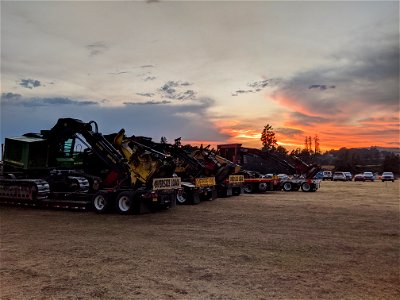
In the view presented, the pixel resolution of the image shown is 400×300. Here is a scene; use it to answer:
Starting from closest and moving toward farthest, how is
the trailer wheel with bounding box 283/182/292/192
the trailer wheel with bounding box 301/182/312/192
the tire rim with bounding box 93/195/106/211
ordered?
→ the tire rim with bounding box 93/195/106/211
the trailer wheel with bounding box 301/182/312/192
the trailer wheel with bounding box 283/182/292/192

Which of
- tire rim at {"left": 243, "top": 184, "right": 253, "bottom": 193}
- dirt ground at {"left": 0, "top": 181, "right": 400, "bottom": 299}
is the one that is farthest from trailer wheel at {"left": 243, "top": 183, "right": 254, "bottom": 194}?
dirt ground at {"left": 0, "top": 181, "right": 400, "bottom": 299}

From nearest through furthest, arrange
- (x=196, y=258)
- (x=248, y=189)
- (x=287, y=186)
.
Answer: (x=196, y=258) < (x=248, y=189) < (x=287, y=186)

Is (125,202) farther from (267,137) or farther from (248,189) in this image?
(267,137)

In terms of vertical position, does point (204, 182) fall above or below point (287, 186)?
above

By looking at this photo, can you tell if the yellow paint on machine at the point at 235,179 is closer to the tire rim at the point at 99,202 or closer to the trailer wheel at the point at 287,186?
the trailer wheel at the point at 287,186

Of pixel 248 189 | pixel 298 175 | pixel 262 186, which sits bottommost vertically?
pixel 248 189

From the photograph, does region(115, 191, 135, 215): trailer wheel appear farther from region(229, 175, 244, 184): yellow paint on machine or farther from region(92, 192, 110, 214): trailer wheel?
region(229, 175, 244, 184): yellow paint on machine

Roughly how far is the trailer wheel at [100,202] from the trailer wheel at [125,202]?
43cm

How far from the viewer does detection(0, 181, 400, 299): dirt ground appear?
19.8 ft

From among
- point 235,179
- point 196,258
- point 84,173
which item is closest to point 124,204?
point 84,173

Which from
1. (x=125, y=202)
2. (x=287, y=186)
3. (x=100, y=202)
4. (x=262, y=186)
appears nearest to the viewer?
(x=125, y=202)

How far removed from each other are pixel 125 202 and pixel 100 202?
1.07 metres

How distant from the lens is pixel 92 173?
17.1 metres

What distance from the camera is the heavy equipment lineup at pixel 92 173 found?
14805mm
